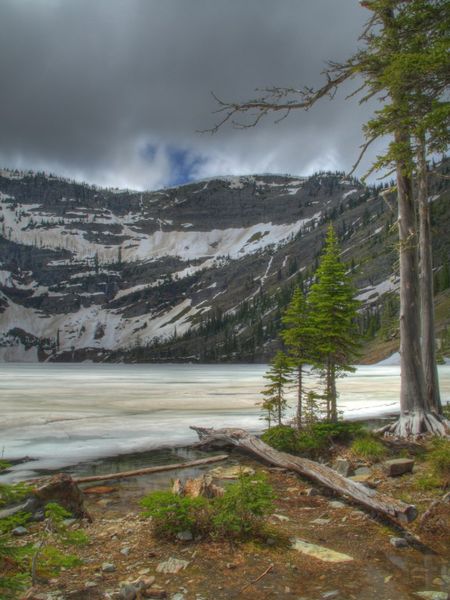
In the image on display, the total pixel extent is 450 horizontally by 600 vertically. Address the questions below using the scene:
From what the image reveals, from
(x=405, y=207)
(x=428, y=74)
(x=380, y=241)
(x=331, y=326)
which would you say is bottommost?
(x=331, y=326)

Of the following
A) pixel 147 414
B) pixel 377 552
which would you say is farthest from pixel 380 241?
pixel 377 552

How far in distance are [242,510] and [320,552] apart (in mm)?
1186

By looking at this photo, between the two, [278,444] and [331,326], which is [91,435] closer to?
[278,444]

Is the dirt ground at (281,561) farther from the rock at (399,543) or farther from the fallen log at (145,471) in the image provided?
the fallen log at (145,471)

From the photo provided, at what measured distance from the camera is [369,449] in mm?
11812

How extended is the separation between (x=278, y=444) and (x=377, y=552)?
7.88m

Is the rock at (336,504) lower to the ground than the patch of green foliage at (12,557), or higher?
Result: lower

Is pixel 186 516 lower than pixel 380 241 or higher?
lower

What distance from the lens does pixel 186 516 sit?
648cm

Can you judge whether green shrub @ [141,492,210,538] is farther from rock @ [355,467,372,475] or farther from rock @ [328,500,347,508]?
rock @ [355,467,372,475]

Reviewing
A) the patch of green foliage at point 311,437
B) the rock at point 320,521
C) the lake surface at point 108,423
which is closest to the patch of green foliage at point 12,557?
the rock at point 320,521

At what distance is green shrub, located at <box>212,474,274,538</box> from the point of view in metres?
6.38

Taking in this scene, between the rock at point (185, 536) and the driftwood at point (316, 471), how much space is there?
305 cm

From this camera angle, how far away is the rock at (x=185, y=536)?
6328 mm
